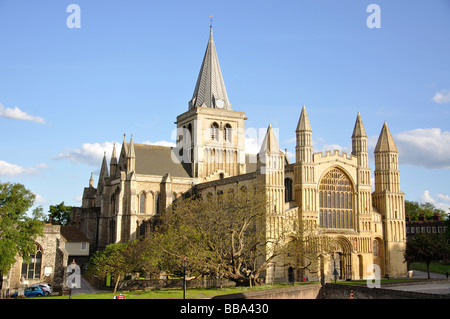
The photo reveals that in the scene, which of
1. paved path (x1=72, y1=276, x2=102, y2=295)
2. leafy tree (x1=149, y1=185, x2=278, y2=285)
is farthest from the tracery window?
paved path (x1=72, y1=276, x2=102, y2=295)

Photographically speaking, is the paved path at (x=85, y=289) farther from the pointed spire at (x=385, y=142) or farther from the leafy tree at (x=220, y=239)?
the pointed spire at (x=385, y=142)

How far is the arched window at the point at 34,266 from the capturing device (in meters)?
48.1

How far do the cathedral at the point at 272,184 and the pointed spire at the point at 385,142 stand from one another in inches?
4.4

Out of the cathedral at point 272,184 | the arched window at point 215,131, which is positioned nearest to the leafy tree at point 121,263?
the cathedral at point 272,184

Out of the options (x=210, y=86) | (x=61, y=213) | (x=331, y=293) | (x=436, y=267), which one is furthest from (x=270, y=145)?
(x=61, y=213)

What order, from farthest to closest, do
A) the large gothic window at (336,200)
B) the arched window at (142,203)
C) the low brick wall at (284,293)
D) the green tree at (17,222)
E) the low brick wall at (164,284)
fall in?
the arched window at (142,203)
the large gothic window at (336,200)
the low brick wall at (164,284)
the green tree at (17,222)
the low brick wall at (284,293)

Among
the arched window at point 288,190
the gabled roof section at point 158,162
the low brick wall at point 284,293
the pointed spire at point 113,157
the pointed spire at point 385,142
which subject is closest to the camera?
the low brick wall at point 284,293

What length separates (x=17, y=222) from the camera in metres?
42.8

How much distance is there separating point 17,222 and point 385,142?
40.0 meters

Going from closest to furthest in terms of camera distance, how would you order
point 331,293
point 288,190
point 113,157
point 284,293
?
point 284,293 → point 331,293 → point 288,190 → point 113,157

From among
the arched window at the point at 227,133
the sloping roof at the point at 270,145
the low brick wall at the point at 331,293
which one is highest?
the arched window at the point at 227,133

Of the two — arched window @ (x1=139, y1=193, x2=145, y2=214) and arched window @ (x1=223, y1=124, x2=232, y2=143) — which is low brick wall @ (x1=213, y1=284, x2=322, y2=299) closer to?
arched window @ (x1=139, y1=193, x2=145, y2=214)

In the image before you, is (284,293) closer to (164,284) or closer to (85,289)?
(164,284)
